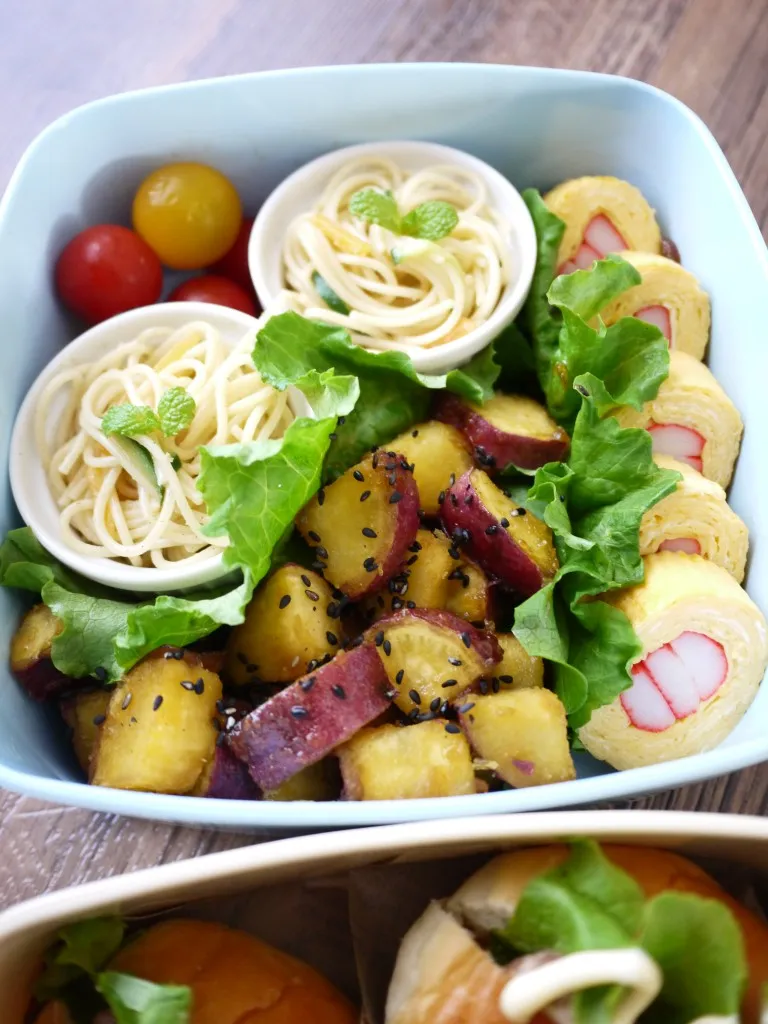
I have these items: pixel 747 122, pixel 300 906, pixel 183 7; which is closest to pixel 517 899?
pixel 300 906

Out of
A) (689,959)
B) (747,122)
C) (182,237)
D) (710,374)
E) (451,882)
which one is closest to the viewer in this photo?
(689,959)

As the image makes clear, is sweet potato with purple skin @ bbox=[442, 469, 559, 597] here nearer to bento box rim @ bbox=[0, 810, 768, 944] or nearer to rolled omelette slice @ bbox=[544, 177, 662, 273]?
bento box rim @ bbox=[0, 810, 768, 944]

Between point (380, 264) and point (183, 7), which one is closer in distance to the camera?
point (380, 264)

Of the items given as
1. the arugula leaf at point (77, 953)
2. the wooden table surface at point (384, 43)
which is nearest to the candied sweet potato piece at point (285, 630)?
the arugula leaf at point (77, 953)

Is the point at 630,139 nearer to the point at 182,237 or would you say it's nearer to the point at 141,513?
the point at 182,237

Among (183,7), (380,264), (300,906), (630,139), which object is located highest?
(630,139)

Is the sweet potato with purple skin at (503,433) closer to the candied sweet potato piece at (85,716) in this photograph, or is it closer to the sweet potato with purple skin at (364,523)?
the sweet potato with purple skin at (364,523)
